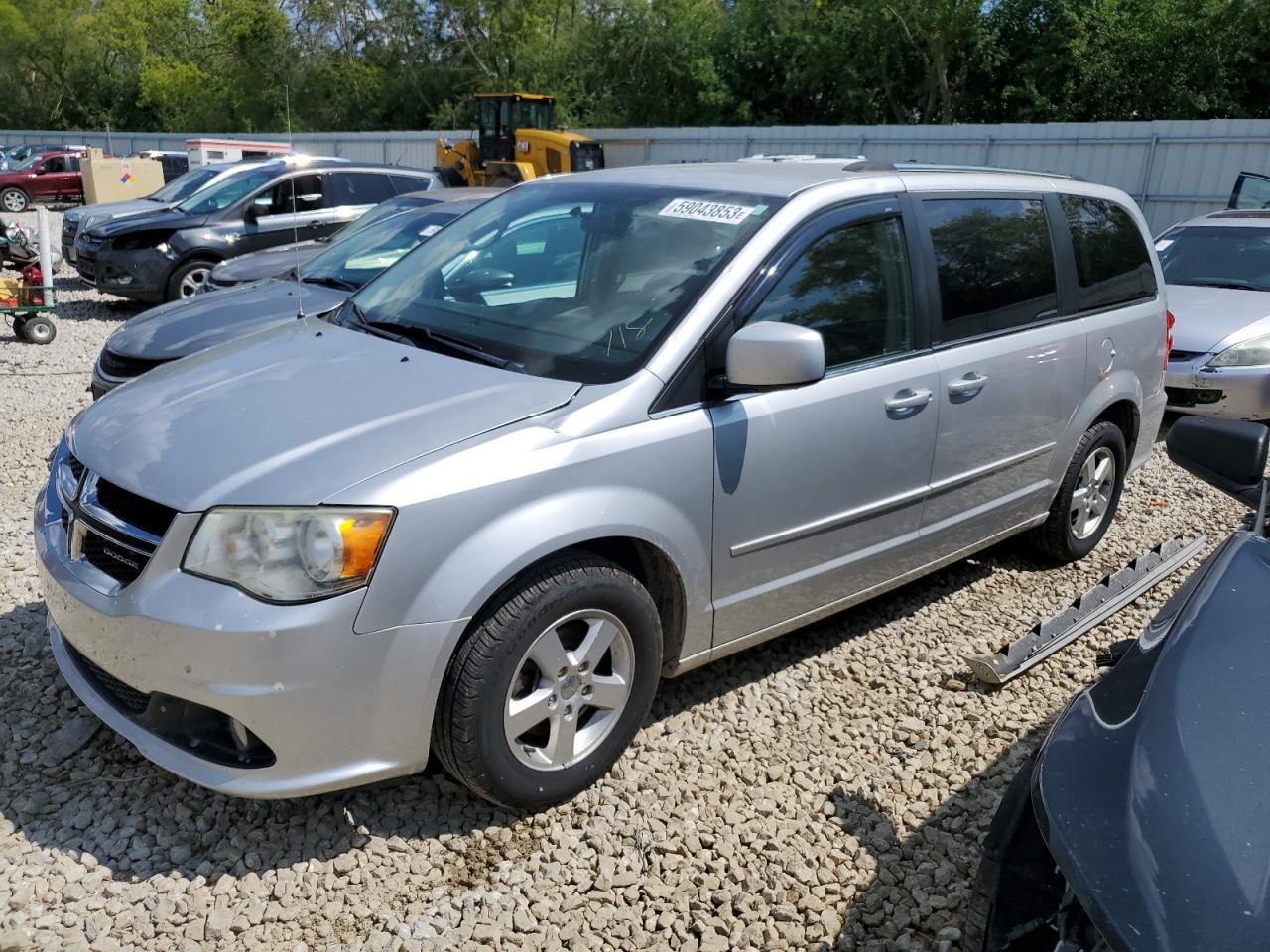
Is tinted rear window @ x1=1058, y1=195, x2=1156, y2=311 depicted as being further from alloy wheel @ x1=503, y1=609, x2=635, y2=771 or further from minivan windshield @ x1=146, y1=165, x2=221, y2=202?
minivan windshield @ x1=146, y1=165, x2=221, y2=202

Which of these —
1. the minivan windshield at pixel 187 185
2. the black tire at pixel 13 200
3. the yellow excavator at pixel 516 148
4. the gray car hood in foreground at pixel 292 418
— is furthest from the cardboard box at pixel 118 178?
the gray car hood in foreground at pixel 292 418

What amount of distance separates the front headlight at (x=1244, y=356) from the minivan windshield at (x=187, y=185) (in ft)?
35.5

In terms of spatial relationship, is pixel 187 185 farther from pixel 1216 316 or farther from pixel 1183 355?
pixel 1216 316

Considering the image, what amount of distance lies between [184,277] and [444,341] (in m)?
8.98

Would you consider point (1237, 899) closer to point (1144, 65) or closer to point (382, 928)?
point (382, 928)

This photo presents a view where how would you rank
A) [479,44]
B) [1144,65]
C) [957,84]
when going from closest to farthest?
[1144,65] < [957,84] < [479,44]

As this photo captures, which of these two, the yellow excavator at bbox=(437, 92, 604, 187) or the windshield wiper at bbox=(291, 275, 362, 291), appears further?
the yellow excavator at bbox=(437, 92, 604, 187)

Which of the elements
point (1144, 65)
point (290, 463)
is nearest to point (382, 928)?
point (290, 463)

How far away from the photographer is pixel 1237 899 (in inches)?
57.6

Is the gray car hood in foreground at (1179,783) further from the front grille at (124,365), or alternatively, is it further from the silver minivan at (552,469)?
the front grille at (124,365)

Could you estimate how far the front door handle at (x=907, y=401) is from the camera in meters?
3.61

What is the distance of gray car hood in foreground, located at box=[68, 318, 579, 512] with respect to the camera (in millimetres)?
2604

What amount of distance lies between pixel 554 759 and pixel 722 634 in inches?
27.7

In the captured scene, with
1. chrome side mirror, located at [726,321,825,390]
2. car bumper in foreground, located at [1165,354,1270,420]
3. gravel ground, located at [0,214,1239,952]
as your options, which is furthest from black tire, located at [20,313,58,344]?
car bumper in foreground, located at [1165,354,1270,420]
